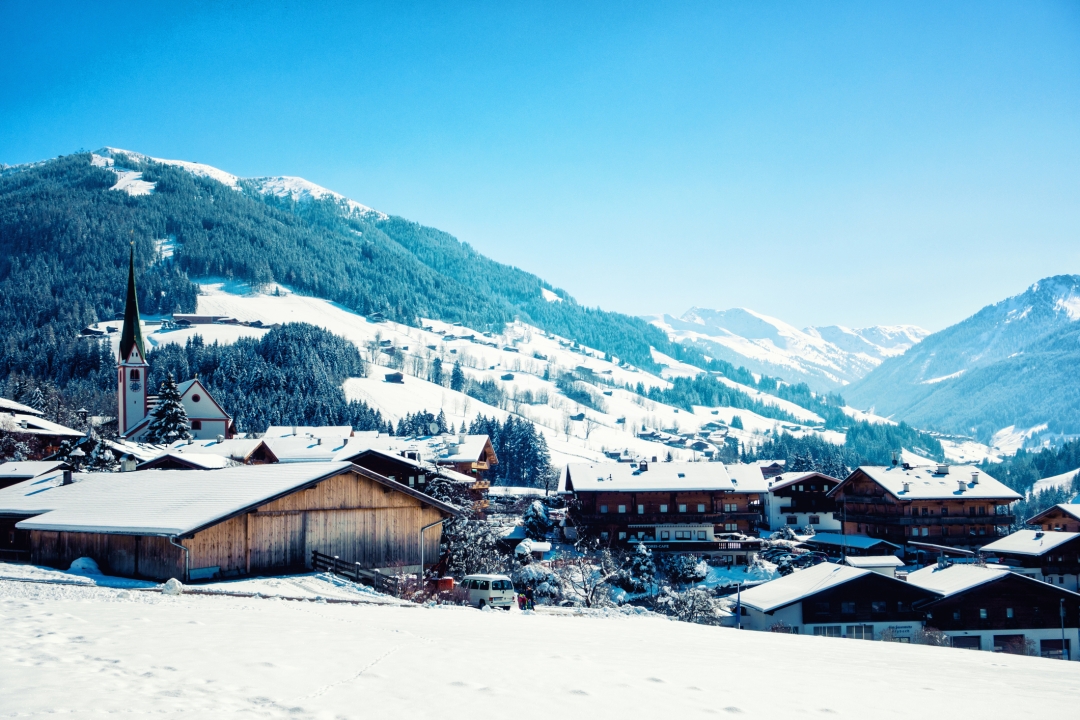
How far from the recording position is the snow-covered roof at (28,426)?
66863 millimetres

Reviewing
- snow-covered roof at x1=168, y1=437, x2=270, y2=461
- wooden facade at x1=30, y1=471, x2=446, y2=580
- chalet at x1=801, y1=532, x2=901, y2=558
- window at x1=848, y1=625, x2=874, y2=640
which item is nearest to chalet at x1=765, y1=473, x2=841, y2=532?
chalet at x1=801, y1=532, x2=901, y2=558

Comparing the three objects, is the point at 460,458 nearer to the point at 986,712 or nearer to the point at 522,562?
the point at 522,562

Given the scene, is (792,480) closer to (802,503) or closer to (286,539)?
(802,503)

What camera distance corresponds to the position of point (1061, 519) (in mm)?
75312

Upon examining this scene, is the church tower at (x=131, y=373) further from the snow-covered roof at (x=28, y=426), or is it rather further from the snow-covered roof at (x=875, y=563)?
the snow-covered roof at (x=875, y=563)

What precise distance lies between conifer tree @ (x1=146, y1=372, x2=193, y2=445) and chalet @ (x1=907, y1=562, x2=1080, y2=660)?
71436 millimetres

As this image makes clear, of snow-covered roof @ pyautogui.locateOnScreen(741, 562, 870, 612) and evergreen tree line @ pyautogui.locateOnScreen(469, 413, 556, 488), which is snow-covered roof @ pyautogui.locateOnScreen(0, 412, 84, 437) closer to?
snow-covered roof @ pyautogui.locateOnScreen(741, 562, 870, 612)

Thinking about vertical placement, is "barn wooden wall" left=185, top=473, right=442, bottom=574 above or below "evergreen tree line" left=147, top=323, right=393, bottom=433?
below

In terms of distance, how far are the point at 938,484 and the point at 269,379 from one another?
125m

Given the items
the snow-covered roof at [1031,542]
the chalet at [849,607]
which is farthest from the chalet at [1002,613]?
the snow-covered roof at [1031,542]

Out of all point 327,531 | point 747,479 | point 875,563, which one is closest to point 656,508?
point 747,479

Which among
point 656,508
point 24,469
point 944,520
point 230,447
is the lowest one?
point 944,520

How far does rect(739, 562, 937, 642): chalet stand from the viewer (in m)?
41.1

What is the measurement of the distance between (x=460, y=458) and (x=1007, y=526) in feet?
187
